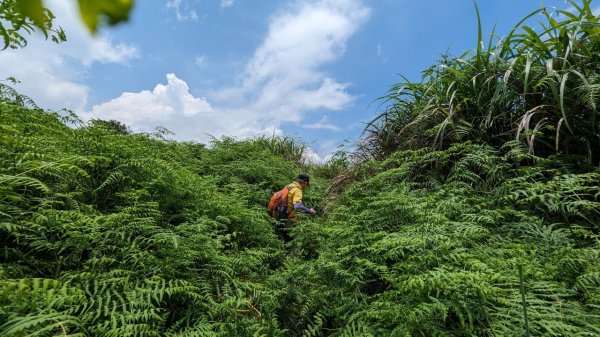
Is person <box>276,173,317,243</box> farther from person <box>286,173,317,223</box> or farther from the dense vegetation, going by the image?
the dense vegetation

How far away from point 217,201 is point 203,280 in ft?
4.65

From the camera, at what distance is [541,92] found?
145 inches

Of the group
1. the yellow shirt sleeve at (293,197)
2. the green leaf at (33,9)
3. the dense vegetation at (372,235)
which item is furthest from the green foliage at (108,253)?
the green leaf at (33,9)

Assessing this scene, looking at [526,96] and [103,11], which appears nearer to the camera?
[103,11]

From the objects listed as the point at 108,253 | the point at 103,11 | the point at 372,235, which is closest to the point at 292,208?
the point at 372,235

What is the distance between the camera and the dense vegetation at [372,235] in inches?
74.7

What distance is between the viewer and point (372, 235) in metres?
2.74

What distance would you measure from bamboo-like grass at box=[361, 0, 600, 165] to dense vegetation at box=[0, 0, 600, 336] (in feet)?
0.07

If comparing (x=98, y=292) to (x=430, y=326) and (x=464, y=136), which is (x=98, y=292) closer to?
(x=430, y=326)

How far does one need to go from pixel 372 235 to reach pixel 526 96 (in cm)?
251

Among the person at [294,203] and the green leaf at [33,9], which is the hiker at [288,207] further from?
the green leaf at [33,9]

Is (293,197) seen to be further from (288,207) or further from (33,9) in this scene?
(33,9)

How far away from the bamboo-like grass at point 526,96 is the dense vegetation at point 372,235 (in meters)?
0.02

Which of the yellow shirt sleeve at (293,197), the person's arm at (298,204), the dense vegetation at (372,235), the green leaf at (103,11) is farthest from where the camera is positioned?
the yellow shirt sleeve at (293,197)
